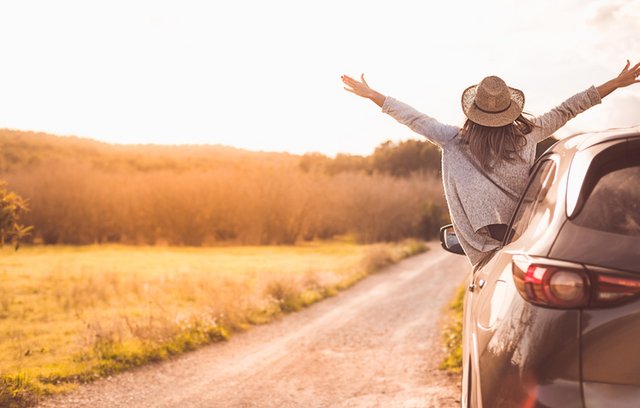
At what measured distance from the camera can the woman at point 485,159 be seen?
3785 mm

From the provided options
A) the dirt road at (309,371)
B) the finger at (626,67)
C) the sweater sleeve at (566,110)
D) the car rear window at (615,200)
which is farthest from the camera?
the dirt road at (309,371)

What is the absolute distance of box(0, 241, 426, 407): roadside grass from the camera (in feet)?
30.0


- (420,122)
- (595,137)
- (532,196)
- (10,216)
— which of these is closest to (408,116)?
(420,122)

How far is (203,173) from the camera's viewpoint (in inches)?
1940

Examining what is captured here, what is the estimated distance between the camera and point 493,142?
12.7 feet

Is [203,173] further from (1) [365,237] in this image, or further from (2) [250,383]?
(2) [250,383]

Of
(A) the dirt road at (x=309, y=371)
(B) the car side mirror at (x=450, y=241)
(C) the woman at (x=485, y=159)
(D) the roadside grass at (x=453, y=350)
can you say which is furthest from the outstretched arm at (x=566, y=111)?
(D) the roadside grass at (x=453, y=350)

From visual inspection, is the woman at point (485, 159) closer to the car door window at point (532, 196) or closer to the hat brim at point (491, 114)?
the hat brim at point (491, 114)

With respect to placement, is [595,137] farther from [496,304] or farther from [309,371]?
[309,371]

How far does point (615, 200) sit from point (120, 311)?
14.4 m

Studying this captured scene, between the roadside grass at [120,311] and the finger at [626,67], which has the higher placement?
the finger at [626,67]

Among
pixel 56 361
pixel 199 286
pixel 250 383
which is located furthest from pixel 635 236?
pixel 199 286

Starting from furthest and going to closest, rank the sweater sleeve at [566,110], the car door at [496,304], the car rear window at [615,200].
Answer: the sweater sleeve at [566,110]
the car door at [496,304]
the car rear window at [615,200]

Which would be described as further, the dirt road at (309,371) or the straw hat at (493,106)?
the dirt road at (309,371)
